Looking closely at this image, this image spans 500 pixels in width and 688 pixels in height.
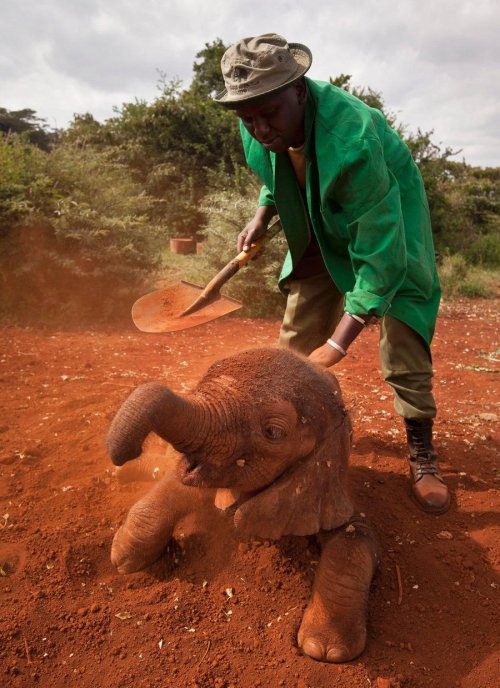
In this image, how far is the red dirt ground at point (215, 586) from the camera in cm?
199

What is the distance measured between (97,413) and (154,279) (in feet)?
15.3

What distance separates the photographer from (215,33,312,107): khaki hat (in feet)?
7.38

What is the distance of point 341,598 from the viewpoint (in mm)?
2146

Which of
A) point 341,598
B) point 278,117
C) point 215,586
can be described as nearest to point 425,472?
point 341,598

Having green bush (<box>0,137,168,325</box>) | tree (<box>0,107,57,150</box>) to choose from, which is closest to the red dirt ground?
green bush (<box>0,137,168,325</box>)

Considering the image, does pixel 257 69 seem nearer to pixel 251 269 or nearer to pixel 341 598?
pixel 341 598

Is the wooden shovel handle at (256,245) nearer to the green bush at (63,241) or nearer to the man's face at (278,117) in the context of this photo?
the man's face at (278,117)

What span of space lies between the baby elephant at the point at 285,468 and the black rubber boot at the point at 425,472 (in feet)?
2.27

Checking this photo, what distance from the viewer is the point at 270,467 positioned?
6.87ft

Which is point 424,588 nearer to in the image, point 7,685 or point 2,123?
point 7,685

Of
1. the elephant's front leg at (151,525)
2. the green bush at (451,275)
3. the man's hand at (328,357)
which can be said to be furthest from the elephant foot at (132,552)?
the green bush at (451,275)

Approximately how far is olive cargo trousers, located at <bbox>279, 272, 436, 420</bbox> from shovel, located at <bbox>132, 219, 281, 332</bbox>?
38cm

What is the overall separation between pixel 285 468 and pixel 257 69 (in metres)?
1.64

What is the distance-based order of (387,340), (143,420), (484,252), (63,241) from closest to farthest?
(143,420)
(387,340)
(63,241)
(484,252)
